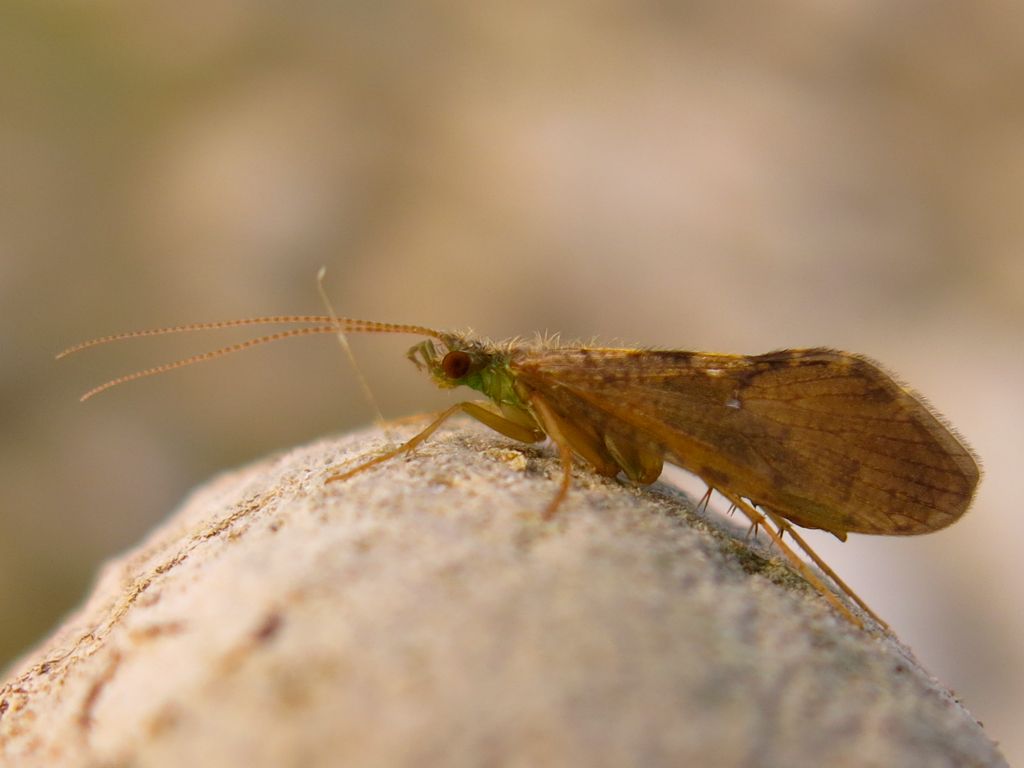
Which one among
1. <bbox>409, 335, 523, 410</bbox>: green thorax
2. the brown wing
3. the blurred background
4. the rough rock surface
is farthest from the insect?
the blurred background

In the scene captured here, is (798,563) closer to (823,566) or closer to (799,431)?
(823,566)

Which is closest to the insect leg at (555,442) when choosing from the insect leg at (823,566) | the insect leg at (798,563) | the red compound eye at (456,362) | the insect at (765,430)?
the insect at (765,430)

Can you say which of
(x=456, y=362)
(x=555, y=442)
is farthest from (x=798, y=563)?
(x=456, y=362)

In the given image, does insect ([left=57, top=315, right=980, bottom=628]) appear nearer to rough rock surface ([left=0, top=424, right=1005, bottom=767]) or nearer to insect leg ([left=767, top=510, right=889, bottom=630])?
insect leg ([left=767, top=510, right=889, bottom=630])

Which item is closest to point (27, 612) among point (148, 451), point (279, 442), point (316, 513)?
point (148, 451)

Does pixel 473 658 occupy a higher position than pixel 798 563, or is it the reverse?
pixel 473 658

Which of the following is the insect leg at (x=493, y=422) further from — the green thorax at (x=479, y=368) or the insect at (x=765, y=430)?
the green thorax at (x=479, y=368)

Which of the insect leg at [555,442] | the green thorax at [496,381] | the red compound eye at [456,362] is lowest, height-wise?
the insect leg at [555,442]
